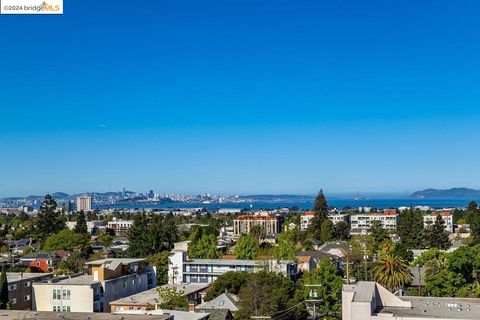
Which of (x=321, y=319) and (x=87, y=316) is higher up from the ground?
(x=87, y=316)

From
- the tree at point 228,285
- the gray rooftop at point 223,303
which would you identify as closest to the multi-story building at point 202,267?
the tree at point 228,285

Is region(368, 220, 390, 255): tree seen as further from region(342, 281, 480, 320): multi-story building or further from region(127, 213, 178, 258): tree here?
region(342, 281, 480, 320): multi-story building

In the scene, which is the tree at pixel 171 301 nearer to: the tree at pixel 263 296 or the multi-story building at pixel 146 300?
the multi-story building at pixel 146 300

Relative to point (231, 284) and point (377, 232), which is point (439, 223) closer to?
point (377, 232)

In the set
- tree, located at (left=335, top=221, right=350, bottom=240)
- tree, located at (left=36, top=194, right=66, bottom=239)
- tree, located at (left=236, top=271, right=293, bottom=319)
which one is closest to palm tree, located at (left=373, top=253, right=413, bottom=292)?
tree, located at (left=236, top=271, right=293, bottom=319)

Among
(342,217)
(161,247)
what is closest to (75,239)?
(161,247)

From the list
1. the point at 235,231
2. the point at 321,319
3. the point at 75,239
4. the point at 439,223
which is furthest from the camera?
the point at 235,231
